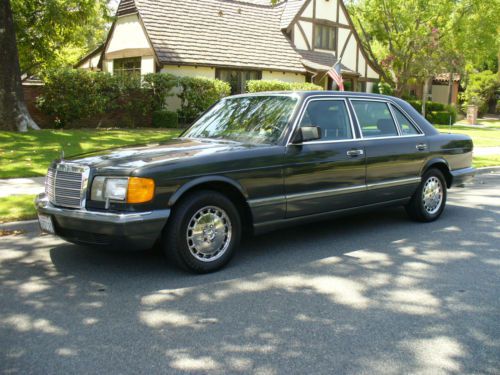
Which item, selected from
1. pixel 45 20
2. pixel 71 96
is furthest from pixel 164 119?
pixel 45 20

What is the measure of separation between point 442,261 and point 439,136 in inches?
97.8

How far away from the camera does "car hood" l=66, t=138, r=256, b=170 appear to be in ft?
16.9

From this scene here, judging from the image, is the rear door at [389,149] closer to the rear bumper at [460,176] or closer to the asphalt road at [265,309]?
the asphalt road at [265,309]

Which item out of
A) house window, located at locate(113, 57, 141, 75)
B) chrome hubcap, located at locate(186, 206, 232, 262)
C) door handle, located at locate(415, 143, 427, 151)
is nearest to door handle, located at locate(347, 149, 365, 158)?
door handle, located at locate(415, 143, 427, 151)

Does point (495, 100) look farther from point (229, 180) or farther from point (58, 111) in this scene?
point (229, 180)

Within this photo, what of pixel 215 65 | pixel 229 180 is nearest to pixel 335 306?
pixel 229 180

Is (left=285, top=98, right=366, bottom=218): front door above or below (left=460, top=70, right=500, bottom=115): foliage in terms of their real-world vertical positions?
below

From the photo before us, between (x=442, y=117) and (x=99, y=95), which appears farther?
(x=442, y=117)

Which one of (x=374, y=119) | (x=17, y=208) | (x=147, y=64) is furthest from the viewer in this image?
(x=147, y=64)

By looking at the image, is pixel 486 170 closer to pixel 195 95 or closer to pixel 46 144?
pixel 46 144

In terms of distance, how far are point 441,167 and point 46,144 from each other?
33.2ft

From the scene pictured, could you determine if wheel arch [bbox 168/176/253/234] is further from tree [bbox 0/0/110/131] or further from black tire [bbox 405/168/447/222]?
tree [bbox 0/0/110/131]

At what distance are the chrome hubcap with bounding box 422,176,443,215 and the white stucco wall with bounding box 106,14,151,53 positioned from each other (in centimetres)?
2008

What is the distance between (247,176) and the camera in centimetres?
555
